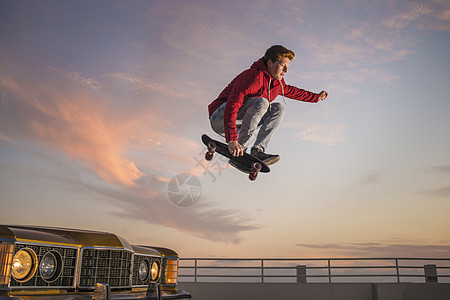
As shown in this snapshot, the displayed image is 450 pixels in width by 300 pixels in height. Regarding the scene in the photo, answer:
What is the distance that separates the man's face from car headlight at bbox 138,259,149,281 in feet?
8.11

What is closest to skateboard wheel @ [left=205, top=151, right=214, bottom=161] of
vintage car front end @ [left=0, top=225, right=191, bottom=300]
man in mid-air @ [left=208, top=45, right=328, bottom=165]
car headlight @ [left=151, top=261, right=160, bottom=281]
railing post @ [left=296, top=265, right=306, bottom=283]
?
man in mid-air @ [left=208, top=45, right=328, bottom=165]

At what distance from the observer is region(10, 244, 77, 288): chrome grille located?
3006 millimetres

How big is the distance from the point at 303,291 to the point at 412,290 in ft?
9.14

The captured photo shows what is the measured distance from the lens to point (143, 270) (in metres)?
4.38

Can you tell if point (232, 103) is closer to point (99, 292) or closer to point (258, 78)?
point (258, 78)

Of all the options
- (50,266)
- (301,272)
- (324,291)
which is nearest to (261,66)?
(50,266)

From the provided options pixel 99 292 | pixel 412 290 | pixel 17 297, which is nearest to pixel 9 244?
pixel 17 297

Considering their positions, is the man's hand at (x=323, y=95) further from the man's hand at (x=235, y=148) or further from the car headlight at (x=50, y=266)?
the car headlight at (x=50, y=266)

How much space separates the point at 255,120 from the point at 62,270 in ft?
6.56

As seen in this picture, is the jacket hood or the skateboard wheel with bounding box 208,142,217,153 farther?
the skateboard wheel with bounding box 208,142,217,153

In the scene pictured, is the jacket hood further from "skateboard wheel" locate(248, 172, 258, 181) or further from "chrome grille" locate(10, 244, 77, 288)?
"chrome grille" locate(10, 244, 77, 288)

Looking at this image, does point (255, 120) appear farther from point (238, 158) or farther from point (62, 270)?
point (62, 270)

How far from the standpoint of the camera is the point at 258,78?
3.33 m

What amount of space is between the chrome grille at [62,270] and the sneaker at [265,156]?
5.78 ft
